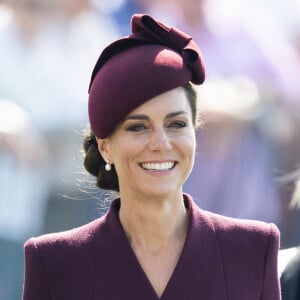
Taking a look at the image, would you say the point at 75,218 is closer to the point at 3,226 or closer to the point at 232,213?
the point at 3,226

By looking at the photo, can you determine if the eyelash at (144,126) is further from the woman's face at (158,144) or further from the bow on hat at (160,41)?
the bow on hat at (160,41)

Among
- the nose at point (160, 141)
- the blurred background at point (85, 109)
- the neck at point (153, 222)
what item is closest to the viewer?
the nose at point (160, 141)

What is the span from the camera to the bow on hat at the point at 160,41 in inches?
99.5

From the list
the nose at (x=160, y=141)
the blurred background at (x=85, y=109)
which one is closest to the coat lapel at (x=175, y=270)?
the nose at (x=160, y=141)

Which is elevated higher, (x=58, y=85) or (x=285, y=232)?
(x=58, y=85)

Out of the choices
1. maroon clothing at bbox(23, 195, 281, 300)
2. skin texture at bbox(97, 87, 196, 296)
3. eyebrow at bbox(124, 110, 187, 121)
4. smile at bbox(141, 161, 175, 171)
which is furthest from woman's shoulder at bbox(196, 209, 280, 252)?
eyebrow at bbox(124, 110, 187, 121)

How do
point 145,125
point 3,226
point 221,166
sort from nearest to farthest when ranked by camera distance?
point 145,125 → point 3,226 → point 221,166

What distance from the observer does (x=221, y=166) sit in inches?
151

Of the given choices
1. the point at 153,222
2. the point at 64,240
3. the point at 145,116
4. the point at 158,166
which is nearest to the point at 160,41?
the point at 145,116

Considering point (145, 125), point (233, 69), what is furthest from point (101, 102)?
point (233, 69)

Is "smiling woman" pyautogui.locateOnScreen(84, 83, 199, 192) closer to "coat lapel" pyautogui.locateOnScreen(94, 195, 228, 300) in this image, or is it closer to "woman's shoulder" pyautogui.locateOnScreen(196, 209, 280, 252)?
"coat lapel" pyautogui.locateOnScreen(94, 195, 228, 300)

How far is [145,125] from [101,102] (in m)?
0.14

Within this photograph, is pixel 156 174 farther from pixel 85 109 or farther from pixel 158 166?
pixel 85 109

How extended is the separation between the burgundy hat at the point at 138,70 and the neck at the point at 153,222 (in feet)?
0.75
